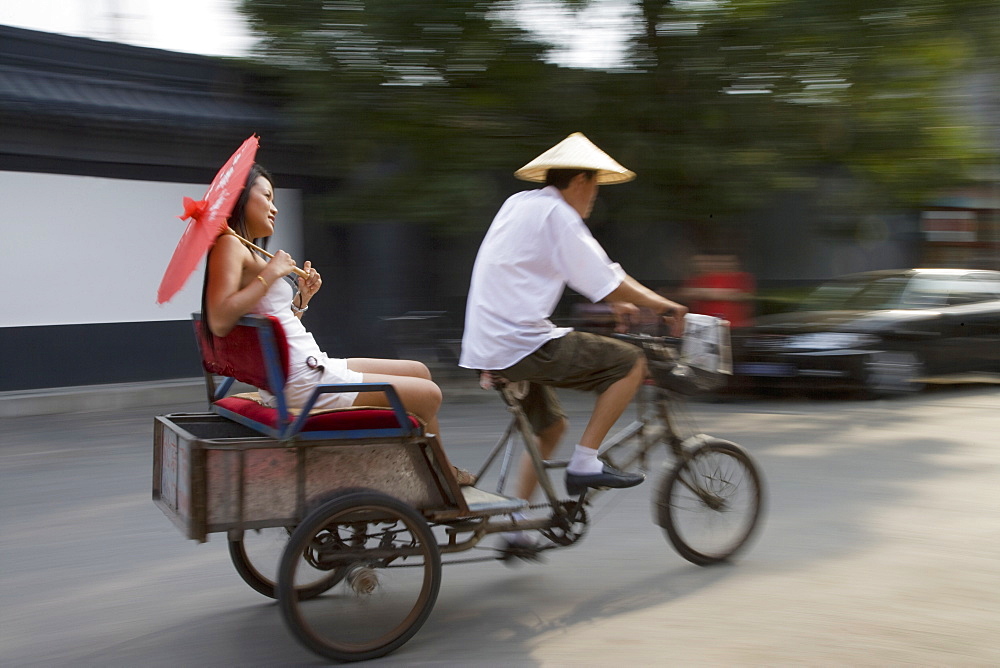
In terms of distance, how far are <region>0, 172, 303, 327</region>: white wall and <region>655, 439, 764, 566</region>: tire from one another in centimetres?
826

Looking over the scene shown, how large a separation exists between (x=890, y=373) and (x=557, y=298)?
23.9ft

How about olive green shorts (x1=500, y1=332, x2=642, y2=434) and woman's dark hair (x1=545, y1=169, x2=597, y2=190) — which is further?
woman's dark hair (x1=545, y1=169, x2=597, y2=190)

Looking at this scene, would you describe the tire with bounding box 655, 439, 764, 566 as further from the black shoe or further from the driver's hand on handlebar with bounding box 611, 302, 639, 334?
the driver's hand on handlebar with bounding box 611, 302, 639, 334

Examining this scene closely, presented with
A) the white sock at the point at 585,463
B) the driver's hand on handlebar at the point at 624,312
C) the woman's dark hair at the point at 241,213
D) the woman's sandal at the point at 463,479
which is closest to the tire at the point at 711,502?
the white sock at the point at 585,463

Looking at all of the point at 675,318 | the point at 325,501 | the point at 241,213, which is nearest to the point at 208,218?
the point at 241,213

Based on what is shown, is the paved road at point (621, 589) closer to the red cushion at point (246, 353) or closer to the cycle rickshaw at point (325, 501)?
the cycle rickshaw at point (325, 501)

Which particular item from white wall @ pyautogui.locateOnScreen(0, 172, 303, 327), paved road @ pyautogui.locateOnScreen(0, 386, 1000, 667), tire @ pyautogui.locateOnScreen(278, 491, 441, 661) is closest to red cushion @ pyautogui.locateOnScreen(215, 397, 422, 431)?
tire @ pyautogui.locateOnScreen(278, 491, 441, 661)

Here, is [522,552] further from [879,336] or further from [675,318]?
[879,336]

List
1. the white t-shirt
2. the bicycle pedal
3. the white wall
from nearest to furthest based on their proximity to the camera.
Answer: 1. the white t-shirt
2. the bicycle pedal
3. the white wall

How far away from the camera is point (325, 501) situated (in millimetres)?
3744

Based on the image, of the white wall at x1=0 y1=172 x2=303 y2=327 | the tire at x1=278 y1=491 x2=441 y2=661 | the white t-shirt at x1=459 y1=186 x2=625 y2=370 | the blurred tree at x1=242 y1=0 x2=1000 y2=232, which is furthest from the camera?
the white wall at x1=0 y1=172 x2=303 y2=327

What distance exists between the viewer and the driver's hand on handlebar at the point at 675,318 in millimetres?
4461

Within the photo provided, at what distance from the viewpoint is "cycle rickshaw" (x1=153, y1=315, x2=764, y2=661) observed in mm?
3639

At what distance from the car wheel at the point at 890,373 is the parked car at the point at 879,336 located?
10 mm
